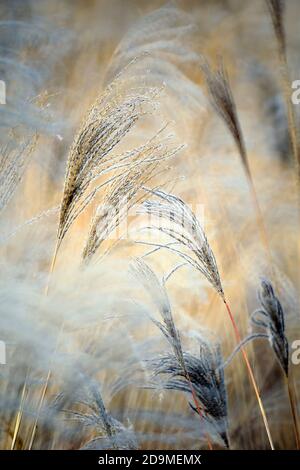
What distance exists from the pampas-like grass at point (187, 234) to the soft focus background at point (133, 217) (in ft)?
0.10

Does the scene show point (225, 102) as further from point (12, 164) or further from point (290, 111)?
point (12, 164)

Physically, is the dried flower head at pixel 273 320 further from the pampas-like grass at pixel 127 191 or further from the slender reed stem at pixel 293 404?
the pampas-like grass at pixel 127 191

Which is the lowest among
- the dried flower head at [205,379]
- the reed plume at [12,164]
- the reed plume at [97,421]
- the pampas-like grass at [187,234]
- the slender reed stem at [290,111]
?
the reed plume at [97,421]

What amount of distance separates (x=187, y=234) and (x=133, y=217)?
0.68 ft

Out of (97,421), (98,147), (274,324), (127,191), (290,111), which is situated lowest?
(97,421)

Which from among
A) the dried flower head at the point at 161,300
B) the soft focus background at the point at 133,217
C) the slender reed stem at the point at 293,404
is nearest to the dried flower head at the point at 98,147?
the soft focus background at the point at 133,217

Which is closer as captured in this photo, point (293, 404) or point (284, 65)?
point (293, 404)

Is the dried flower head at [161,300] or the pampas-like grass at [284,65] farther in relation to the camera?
the pampas-like grass at [284,65]

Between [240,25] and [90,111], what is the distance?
67 centimetres

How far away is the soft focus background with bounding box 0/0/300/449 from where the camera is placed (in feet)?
5.53

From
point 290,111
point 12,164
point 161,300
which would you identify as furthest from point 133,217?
point 290,111

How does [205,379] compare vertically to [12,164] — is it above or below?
below

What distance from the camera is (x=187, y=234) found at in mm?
1762

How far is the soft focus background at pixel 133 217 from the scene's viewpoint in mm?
1687
